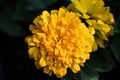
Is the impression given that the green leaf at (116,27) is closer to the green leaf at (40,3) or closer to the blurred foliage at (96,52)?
the blurred foliage at (96,52)

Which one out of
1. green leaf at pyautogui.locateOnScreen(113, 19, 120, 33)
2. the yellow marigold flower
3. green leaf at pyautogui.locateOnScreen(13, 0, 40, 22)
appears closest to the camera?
the yellow marigold flower

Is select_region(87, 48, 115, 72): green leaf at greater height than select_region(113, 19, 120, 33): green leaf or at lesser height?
lesser

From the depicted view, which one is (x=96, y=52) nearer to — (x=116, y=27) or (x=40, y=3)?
(x=116, y=27)

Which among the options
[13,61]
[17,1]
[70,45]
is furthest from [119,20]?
[13,61]

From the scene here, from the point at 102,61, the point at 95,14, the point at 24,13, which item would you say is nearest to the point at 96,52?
the point at 102,61

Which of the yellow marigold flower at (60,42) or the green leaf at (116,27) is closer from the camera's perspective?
the yellow marigold flower at (60,42)

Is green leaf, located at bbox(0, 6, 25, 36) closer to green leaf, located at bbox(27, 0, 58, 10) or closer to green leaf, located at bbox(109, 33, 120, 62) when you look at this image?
green leaf, located at bbox(27, 0, 58, 10)

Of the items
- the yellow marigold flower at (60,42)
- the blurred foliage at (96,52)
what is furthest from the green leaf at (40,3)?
the yellow marigold flower at (60,42)

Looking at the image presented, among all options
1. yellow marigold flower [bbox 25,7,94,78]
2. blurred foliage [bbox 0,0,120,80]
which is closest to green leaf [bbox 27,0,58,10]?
blurred foliage [bbox 0,0,120,80]
